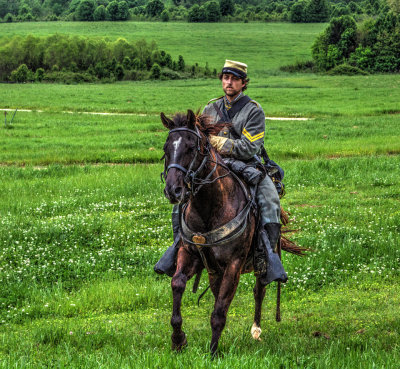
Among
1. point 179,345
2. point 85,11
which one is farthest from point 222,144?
point 85,11

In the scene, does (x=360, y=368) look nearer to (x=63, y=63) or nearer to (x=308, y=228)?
(x=308, y=228)

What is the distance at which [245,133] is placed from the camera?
6988 millimetres

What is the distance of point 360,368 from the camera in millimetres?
5301

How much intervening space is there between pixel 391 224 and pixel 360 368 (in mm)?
7807

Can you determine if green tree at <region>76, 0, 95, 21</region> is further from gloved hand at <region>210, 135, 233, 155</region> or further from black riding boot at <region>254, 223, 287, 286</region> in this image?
black riding boot at <region>254, 223, 287, 286</region>

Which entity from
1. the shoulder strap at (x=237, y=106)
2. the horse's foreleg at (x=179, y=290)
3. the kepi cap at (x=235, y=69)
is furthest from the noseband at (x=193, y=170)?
the kepi cap at (x=235, y=69)

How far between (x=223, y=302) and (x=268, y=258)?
95cm

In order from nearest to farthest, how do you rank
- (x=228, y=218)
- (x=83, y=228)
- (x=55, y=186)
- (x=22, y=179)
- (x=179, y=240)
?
(x=228, y=218), (x=179, y=240), (x=83, y=228), (x=55, y=186), (x=22, y=179)

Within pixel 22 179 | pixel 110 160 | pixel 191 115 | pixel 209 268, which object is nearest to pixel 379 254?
pixel 209 268

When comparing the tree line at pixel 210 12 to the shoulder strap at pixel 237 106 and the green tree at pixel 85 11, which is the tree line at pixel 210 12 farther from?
the shoulder strap at pixel 237 106

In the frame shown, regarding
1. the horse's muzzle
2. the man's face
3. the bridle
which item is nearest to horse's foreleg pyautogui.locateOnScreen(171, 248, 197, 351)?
the bridle

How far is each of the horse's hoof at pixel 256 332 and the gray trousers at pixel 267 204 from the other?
1526 mm

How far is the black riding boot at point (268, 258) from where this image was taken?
6.78 m

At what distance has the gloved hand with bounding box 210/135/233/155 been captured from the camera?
6.72 metres
